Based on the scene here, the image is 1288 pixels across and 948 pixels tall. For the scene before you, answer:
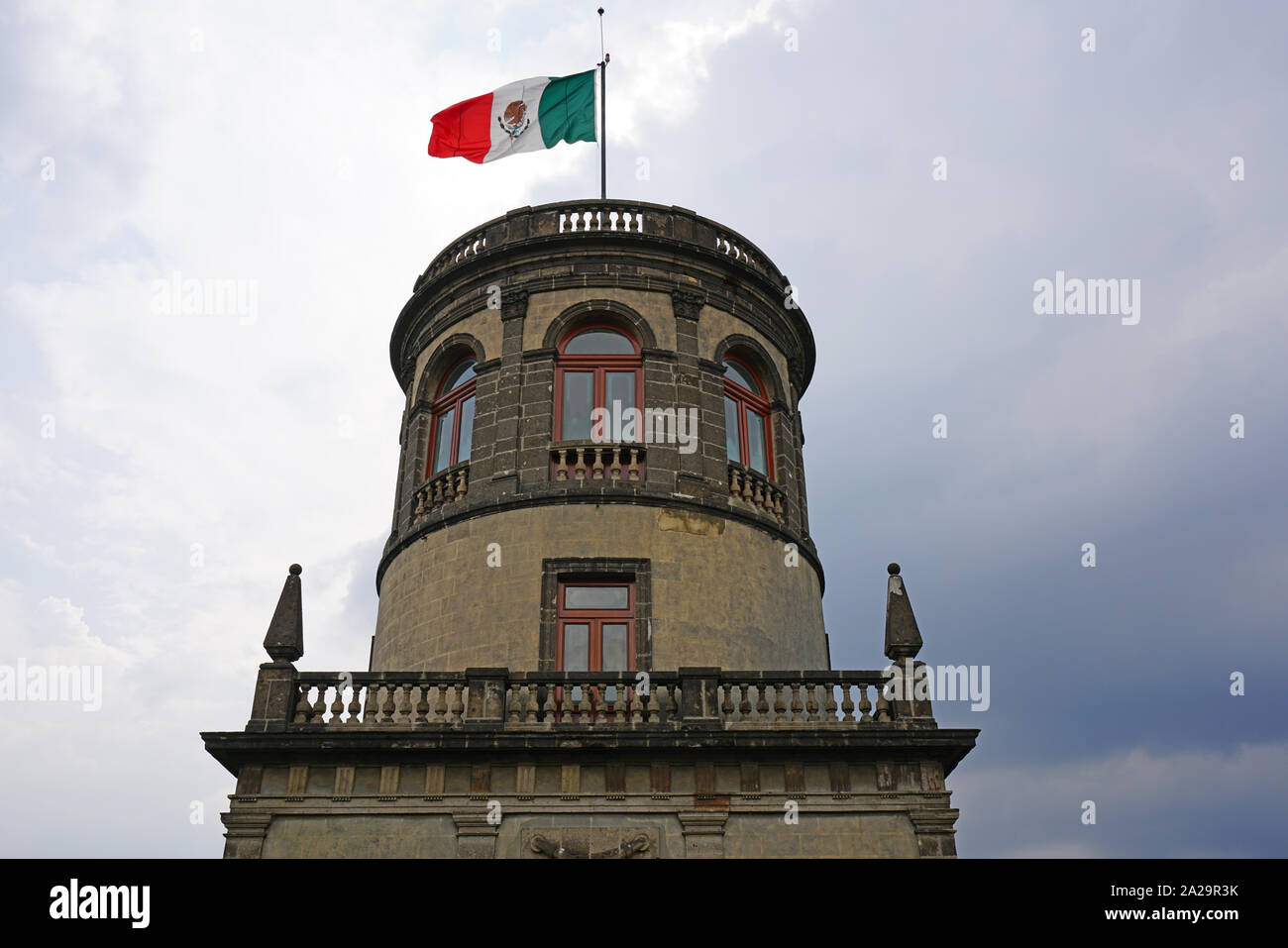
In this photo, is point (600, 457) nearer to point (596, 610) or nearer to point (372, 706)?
point (596, 610)

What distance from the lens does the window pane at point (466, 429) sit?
1972cm

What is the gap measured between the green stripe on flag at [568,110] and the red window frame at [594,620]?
1052 centimetres

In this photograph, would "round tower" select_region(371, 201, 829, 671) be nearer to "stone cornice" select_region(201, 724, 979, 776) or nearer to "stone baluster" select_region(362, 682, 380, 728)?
"stone baluster" select_region(362, 682, 380, 728)

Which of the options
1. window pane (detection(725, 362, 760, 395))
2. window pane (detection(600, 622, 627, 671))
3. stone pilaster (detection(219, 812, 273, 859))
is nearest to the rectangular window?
window pane (detection(725, 362, 760, 395))

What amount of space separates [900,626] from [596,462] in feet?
19.8

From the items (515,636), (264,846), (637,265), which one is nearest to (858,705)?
(515,636)

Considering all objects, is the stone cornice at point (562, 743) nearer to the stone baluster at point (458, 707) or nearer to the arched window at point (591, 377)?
the stone baluster at point (458, 707)

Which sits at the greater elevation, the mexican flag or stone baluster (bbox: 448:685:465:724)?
the mexican flag

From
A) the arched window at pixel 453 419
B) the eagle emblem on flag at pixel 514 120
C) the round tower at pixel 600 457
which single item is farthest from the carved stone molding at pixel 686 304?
the eagle emblem on flag at pixel 514 120

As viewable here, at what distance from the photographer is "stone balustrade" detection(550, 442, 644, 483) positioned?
717 inches

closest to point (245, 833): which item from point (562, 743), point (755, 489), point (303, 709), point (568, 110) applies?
point (303, 709)

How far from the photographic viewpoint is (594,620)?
17.2 m

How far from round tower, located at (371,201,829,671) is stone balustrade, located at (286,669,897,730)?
1.60 metres
